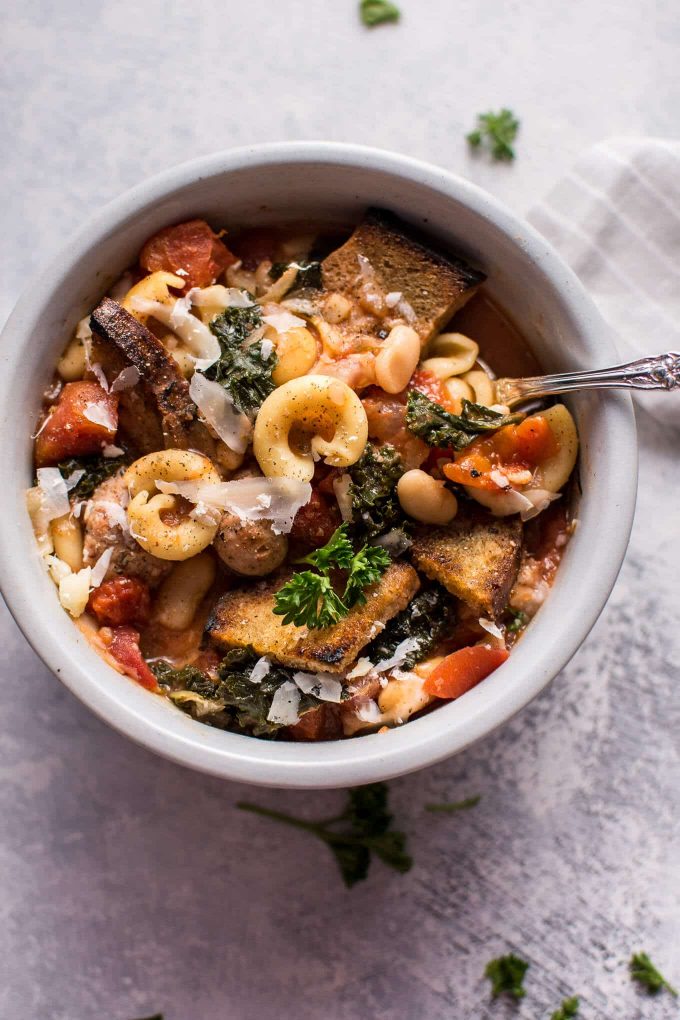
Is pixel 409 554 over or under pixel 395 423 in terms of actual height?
under

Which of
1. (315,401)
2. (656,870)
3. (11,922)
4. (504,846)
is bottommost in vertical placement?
(11,922)

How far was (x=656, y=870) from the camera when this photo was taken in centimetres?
277

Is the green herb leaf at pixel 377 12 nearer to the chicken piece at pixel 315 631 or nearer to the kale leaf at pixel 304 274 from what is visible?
the kale leaf at pixel 304 274

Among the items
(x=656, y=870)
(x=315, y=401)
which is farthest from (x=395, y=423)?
(x=656, y=870)

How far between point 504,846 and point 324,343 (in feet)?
5.16

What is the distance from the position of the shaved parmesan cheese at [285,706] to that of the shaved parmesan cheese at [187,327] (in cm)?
83

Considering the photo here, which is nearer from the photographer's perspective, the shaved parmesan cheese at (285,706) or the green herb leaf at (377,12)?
the shaved parmesan cheese at (285,706)

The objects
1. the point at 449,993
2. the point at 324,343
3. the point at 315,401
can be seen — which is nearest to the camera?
the point at 315,401

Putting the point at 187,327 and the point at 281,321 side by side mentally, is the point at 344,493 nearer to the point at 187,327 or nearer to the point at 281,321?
the point at 281,321

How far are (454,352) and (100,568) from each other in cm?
110

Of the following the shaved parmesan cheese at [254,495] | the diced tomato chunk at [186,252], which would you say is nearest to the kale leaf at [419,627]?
the shaved parmesan cheese at [254,495]

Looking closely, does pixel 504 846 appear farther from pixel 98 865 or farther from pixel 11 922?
pixel 11 922

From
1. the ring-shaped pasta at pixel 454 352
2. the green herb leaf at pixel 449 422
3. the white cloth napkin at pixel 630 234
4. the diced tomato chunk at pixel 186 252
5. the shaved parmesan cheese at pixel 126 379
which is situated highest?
the white cloth napkin at pixel 630 234

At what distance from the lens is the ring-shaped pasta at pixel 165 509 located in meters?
2.25
